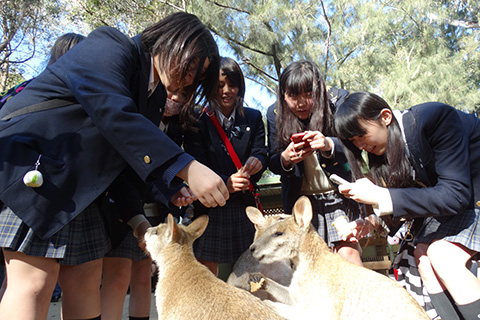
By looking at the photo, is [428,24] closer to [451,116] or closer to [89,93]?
[451,116]

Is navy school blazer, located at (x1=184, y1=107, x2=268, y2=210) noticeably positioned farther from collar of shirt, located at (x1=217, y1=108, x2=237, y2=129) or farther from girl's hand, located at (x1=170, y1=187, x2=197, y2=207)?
girl's hand, located at (x1=170, y1=187, x2=197, y2=207)

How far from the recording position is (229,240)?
272 centimetres

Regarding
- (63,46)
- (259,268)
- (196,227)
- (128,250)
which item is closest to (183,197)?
(196,227)

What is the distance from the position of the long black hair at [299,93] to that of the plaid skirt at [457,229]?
0.89 m

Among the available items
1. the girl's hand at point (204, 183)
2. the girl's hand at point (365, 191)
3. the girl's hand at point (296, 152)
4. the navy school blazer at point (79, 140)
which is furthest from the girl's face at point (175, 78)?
the girl's hand at point (365, 191)

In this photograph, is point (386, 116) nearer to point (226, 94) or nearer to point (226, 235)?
point (226, 94)

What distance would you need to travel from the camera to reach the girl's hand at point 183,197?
95.5 inches

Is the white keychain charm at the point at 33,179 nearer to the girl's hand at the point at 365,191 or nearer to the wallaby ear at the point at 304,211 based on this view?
the wallaby ear at the point at 304,211

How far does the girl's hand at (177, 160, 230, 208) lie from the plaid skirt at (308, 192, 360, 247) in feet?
4.62

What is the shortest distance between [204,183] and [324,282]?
0.98 meters

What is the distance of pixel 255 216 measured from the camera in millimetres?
2521

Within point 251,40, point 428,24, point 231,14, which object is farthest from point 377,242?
point 428,24

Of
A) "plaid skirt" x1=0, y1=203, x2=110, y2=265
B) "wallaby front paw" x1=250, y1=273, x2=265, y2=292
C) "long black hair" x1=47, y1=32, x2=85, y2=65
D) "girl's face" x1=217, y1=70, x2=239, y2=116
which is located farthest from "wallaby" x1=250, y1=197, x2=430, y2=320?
"long black hair" x1=47, y1=32, x2=85, y2=65

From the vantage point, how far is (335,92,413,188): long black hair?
2252mm
